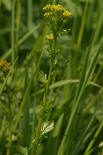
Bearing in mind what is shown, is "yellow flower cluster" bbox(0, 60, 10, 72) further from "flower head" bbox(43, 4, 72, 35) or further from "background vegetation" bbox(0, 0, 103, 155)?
"flower head" bbox(43, 4, 72, 35)

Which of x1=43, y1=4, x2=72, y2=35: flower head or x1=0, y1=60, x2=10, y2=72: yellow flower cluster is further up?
x1=43, y1=4, x2=72, y2=35: flower head

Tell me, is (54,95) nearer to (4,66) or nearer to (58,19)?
(4,66)

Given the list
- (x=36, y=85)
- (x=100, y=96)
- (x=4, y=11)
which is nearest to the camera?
(x=100, y=96)

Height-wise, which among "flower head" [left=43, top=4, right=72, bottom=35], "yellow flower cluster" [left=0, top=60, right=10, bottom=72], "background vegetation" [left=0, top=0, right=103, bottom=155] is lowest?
"background vegetation" [left=0, top=0, right=103, bottom=155]

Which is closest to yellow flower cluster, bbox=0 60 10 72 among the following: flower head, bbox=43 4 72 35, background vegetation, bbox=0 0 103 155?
background vegetation, bbox=0 0 103 155

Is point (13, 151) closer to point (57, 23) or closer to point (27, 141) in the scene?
point (27, 141)

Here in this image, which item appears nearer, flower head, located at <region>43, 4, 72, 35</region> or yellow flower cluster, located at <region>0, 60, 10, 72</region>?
flower head, located at <region>43, 4, 72, 35</region>

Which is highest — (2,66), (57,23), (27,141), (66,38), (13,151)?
(57,23)

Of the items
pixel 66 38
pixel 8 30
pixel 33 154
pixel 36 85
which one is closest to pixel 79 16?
pixel 66 38
